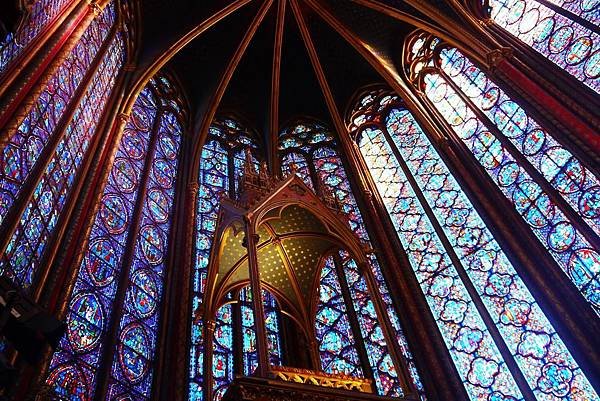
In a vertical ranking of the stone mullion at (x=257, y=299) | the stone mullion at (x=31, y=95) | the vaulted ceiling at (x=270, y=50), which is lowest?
the stone mullion at (x=257, y=299)

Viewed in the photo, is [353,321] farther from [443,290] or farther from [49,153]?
[49,153]

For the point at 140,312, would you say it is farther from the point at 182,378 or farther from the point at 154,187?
the point at 154,187

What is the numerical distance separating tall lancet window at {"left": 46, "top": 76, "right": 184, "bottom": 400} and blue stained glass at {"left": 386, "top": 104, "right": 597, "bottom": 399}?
4430 mm

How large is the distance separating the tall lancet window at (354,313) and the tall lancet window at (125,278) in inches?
95.7

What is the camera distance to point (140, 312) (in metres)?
7.53

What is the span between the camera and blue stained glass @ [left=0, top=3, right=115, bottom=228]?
5727mm

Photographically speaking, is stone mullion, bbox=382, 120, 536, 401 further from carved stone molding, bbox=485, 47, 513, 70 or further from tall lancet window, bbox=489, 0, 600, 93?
tall lancet window, bbox=489, 0, 600, 93

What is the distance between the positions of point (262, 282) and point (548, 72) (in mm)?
5132

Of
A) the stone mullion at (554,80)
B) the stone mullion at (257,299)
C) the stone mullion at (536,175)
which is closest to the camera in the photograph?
the stone mullion at (257,299)

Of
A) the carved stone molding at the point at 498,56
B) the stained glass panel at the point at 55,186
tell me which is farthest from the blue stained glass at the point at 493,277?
the stained glass panel at the point at 55,186

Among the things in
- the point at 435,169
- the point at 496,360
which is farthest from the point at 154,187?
the point at 496,360

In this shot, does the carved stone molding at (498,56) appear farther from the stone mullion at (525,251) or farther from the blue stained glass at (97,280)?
the blue stained glass at (97,280)

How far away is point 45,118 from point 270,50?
7.18m

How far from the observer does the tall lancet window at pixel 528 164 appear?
7.44 metres
